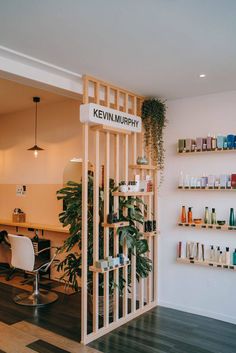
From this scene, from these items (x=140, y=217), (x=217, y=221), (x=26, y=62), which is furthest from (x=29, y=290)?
(x=26, y=62)

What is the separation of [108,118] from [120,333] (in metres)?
2.37

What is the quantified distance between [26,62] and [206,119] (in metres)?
2.29

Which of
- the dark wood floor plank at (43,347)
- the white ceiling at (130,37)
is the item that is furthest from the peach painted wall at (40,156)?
the dark wood floor plank at (43,347)

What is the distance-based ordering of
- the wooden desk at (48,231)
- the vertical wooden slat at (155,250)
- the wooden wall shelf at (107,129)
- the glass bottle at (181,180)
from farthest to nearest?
1. the wooden desk at (48,231)
2. the vertical wooden slat at (155,250)
3. the glass bottle at (181,180)
4. the wooden wall shelf at (107,129)

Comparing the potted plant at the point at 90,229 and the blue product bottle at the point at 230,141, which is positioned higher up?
the blue product bottle at the point at 230,141

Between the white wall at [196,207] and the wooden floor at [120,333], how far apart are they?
21 cm

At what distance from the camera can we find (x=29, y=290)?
5.14 meters

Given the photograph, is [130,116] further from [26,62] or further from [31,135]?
[31,135]

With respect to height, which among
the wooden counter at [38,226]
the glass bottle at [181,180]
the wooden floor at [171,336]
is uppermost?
the glass bottle at [181,180]

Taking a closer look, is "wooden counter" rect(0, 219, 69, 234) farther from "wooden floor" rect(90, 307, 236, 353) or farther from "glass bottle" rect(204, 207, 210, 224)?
"glass bottle" rect(204, 207, 210, 224)

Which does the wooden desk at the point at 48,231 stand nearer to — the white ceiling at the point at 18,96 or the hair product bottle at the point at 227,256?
the white ceiling at the point at 18,96

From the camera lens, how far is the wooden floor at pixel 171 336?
3.31m

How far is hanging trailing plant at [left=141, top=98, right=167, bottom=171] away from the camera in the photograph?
4.34 metres

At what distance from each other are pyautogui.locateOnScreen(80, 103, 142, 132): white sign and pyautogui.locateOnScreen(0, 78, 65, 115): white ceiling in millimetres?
1585
